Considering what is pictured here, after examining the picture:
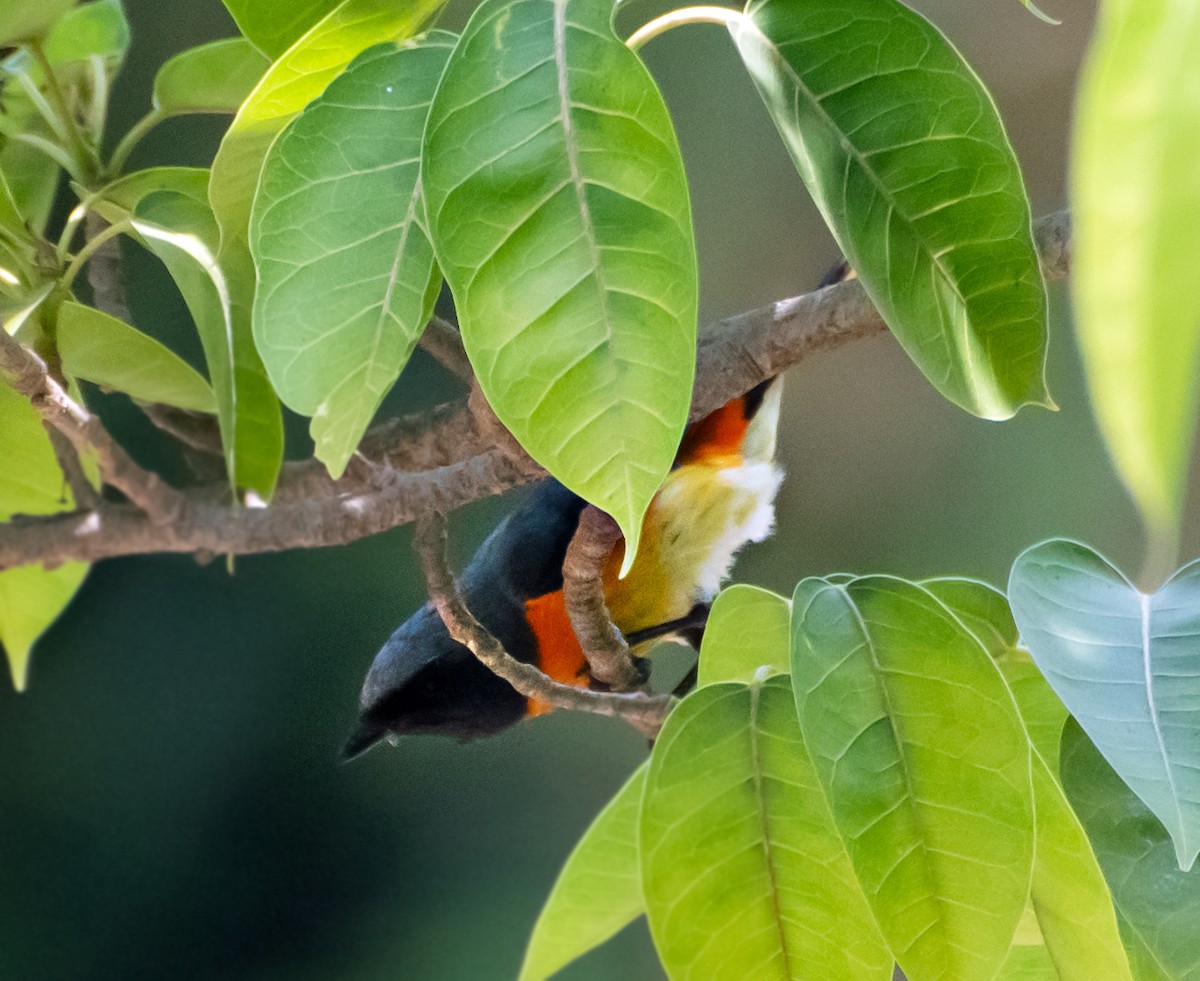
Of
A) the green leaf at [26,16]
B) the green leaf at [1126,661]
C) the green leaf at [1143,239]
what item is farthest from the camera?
the green leaf at [26,16]

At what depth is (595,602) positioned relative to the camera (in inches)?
15.9

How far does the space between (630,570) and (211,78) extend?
277mm

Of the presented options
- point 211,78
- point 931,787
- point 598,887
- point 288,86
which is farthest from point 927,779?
point 211,78

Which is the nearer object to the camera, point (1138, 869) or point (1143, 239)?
point (1143, 239)

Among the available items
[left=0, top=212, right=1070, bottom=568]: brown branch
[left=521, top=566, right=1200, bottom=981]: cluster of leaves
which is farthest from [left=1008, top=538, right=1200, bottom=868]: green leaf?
[left=0, top=212, right=1070, bottom=568]: brown branch

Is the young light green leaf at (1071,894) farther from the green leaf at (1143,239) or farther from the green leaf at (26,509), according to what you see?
the green leaf at (26,509)

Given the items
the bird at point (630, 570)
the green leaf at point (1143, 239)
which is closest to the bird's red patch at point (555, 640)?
the bird at point (630, 570)

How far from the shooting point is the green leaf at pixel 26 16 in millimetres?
357

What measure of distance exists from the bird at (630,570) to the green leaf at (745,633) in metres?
0.08

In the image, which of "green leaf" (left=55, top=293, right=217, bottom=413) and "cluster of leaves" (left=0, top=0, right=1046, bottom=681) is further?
"green leaf" (left=55, top=293, right=217, bottom=413)

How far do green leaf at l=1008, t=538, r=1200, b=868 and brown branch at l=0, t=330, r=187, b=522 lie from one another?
0.35 metres

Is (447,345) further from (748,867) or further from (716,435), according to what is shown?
(748,867)

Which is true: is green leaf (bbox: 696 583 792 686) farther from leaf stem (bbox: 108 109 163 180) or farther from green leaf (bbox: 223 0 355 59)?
leaf stem (bbox: 108 109 163 180)

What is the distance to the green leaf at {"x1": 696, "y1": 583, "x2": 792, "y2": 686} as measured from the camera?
0.33 m
